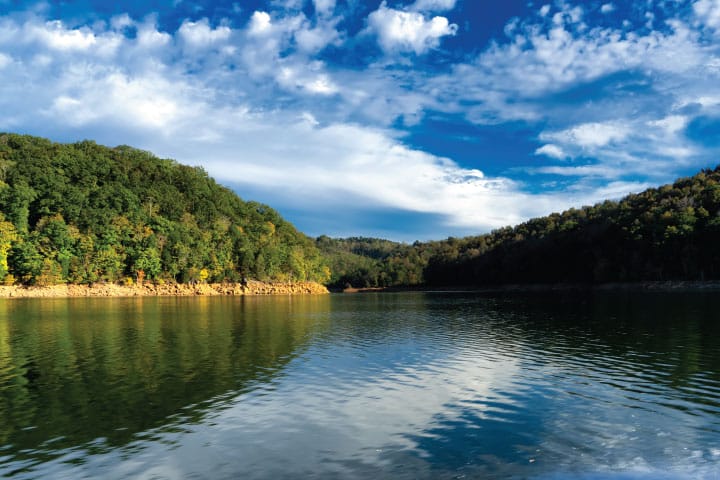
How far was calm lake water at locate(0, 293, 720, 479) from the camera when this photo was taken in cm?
1221

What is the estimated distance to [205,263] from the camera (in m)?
151

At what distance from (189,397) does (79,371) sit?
27.5ft

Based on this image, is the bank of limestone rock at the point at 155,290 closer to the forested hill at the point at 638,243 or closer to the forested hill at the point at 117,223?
the forested hill at the point at 117,223

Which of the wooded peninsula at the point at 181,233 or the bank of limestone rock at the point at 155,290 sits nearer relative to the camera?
the bank of limestone rock at the point at 155,290

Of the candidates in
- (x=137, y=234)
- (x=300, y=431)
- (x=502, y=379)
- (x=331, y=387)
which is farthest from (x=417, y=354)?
(x=137, y=234)

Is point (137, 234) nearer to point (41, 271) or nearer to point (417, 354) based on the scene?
point (41, 271)

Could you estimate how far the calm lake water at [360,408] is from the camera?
40.1 ft

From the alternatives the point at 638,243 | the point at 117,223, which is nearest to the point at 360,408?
the point at 117,223

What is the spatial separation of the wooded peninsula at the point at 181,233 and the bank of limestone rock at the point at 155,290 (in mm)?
1769

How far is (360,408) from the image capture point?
17391 millimetres

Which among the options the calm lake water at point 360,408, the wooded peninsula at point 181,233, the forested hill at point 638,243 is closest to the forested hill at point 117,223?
the wooded peninsula at point 181,233

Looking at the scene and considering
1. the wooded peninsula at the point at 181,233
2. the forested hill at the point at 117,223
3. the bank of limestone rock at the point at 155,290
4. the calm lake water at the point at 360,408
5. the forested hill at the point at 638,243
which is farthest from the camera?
the forested hill at the point at 638,243

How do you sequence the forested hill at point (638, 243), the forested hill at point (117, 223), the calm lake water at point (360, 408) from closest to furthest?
1. the calm lake water at point (360, 408)
2. the forested hill at point (117, 223)
3. the forested hill at point (638, 243)

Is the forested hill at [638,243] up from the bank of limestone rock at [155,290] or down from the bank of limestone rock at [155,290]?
up
